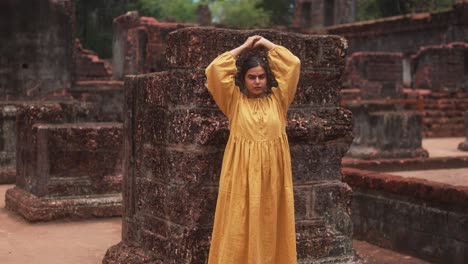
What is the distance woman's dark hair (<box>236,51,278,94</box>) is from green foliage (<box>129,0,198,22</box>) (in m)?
29.7

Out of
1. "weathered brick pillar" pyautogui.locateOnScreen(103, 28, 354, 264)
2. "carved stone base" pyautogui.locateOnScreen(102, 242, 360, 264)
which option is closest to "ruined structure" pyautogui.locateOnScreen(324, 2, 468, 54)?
"weathered brick pillar" pyautogui.locateOnScreen(103, 28, 354, 264)

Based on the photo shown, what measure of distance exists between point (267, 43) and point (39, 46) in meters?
9.25

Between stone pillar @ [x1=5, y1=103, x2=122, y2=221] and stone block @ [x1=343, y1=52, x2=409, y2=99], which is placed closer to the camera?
stone pillar @ [x1=5, y1=103, x2=122, y2=221]

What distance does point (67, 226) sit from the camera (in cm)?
689

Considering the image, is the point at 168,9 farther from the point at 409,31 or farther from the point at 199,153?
the point at 199,153

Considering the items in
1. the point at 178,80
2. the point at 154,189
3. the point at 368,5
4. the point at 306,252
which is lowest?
the point at 306,252

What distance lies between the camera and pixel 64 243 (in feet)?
20.0

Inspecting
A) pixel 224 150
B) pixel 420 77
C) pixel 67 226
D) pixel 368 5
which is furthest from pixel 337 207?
pixel 368 5

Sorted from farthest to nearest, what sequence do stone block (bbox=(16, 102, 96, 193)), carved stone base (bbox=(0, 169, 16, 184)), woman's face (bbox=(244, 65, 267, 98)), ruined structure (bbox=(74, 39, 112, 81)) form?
1. ruined structure (bbox=(74, 39, 112, 81))
2. carved stone base (bbox=(0, 169, 16, 184))
3. stone block (bbox=(16, 102, 96, 193))
4. woman's face (bbox=(244, 65, 267, 98))

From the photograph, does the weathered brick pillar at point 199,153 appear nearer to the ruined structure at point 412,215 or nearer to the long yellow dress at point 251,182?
the long yellow dress at point 251,182

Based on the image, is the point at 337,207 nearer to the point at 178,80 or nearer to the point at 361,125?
the point at 178,80

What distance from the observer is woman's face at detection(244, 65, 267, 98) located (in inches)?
159

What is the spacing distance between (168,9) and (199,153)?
37589 mm

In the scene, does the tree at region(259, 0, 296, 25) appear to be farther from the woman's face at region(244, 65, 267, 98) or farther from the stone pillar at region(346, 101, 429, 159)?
the woman's face at region(244, 65, 267, 98)
